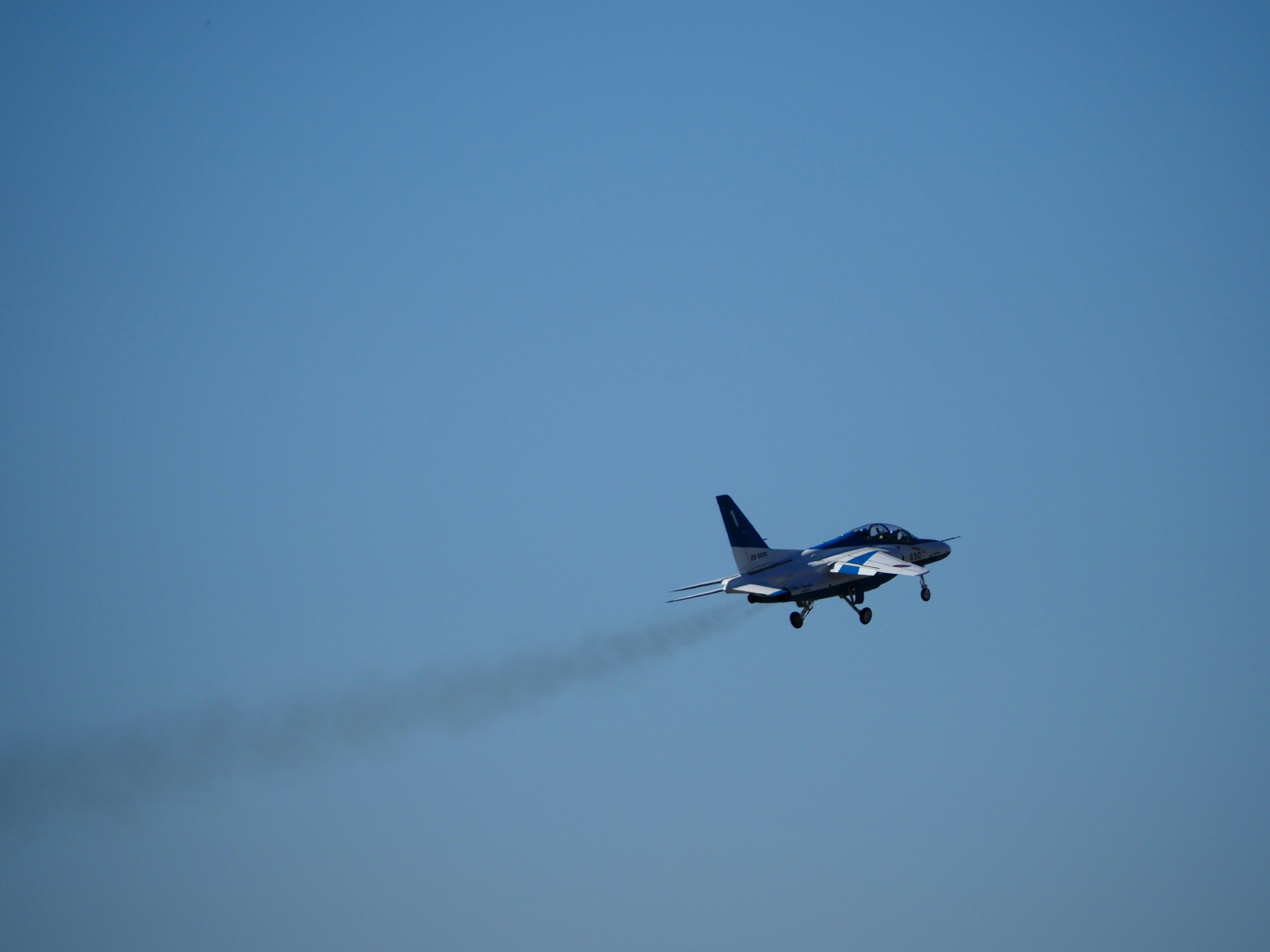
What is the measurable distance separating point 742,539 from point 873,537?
18.6ft

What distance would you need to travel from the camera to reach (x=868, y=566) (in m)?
58.4

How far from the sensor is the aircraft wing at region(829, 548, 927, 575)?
191ft

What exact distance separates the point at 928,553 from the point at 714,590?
10176mm

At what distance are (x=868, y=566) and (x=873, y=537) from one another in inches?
111

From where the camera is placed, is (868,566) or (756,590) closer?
(756,590)

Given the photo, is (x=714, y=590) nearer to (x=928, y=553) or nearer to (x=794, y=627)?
(x=794, y=627)

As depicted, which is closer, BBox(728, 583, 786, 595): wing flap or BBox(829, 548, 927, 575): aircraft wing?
BBox(728, 583, 786, 595): wing flap

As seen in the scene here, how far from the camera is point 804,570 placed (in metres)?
58.4

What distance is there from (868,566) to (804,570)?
2442 millimetres

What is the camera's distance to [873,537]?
200 ft

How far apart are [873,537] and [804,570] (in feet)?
13.7

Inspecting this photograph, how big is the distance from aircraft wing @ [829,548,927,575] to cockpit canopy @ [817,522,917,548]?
54cm

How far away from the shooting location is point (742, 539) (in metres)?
59.0

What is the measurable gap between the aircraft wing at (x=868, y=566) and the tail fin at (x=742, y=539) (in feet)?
8.96
